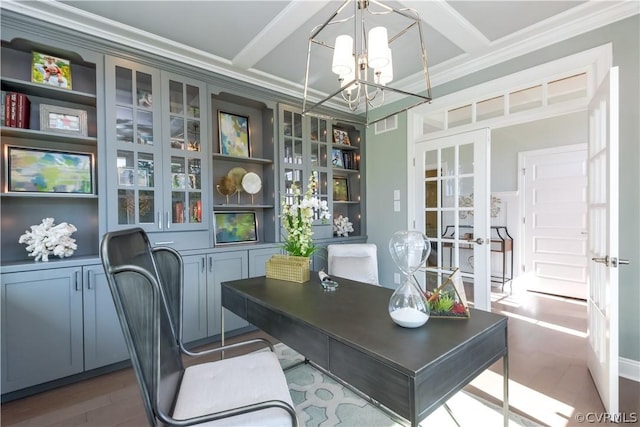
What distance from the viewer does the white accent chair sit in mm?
3146

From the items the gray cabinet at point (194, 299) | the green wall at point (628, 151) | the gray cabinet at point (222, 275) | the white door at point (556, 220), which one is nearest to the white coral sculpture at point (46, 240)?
the gray cabinet at point (194, 299)

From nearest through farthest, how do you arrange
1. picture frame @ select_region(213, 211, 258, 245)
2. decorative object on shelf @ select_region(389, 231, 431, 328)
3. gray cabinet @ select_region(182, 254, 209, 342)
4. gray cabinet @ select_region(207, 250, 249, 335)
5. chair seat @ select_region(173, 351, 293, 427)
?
chair seat @ select_region(173, 351, 293, 427)
decorative object on shelf @ select_region(389, 231, 431, 328)
gray cabinet @ select_region(182, 254, 209, 342)
gray cabinet @ select_region(207, 250, 249, 335)
picture frame @ select_region(213, 211, 258, 245)

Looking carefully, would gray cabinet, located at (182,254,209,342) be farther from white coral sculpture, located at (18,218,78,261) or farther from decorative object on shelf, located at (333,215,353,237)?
decorative object on shelf, located at (333,215,353,237)

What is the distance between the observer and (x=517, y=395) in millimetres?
1997

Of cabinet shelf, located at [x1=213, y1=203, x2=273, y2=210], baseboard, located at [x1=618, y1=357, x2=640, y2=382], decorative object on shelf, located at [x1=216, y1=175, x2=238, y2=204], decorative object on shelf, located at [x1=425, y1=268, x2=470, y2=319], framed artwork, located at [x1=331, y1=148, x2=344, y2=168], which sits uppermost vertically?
framed artwork, located at [x1=331, y1=148, x2=344, y2=168]

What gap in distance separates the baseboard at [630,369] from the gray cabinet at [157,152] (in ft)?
11.4

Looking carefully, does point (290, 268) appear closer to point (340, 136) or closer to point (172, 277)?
point (172, 277)

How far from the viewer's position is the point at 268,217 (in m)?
3.47

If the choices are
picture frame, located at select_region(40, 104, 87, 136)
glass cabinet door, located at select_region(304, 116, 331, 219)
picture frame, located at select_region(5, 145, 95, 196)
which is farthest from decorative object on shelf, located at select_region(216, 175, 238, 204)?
picture frame, located at select_region(40, 104, 87, 136)

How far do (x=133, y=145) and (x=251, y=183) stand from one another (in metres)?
1.18

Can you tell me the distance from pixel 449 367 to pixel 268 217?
271cm

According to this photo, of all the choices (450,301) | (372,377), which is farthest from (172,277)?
(450,301)

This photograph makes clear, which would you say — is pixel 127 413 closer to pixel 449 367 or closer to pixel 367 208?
pixel 449 367

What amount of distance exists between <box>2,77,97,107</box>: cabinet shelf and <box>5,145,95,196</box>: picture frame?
43 centimetres
